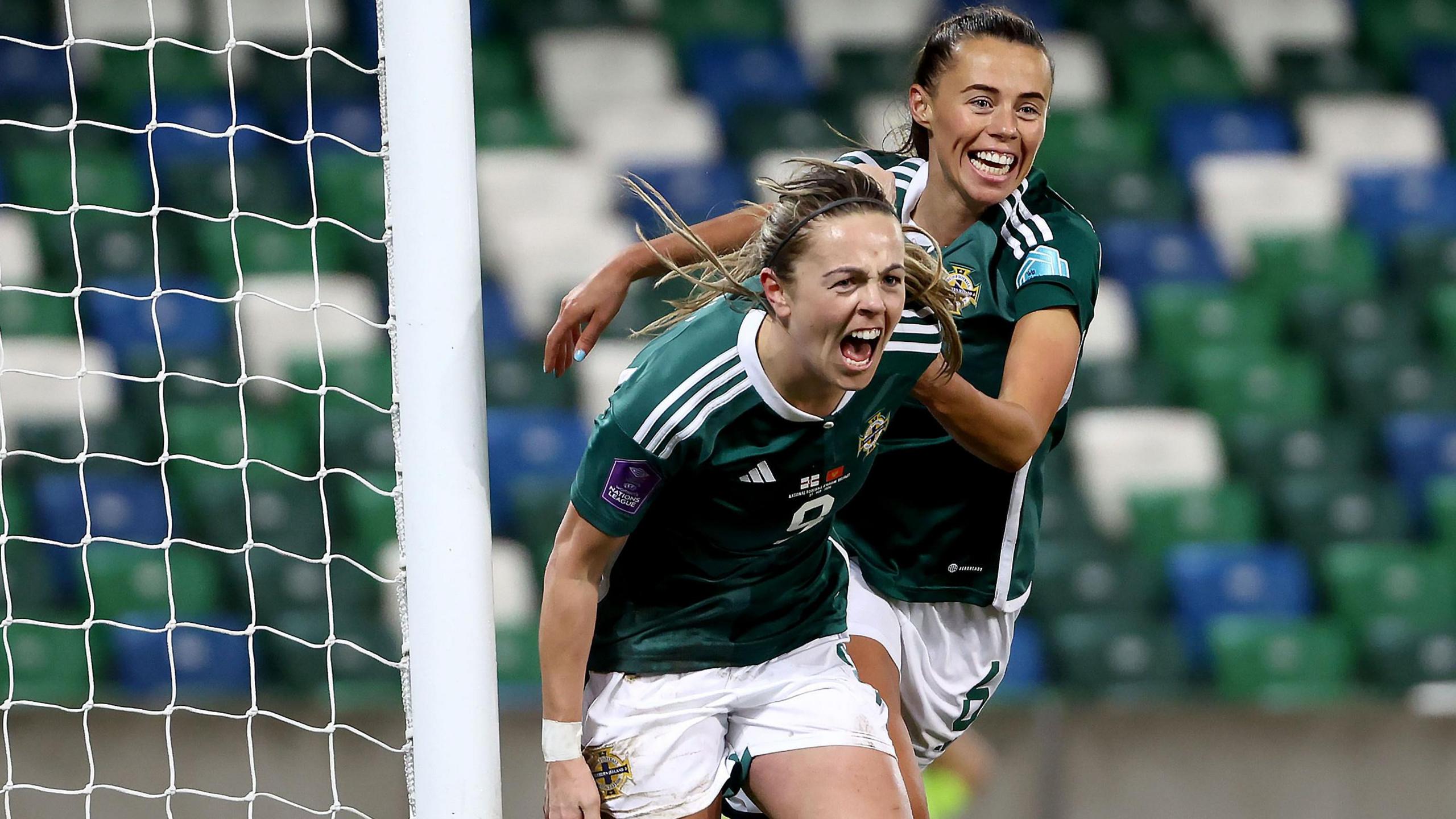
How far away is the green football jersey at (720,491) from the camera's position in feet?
6.78

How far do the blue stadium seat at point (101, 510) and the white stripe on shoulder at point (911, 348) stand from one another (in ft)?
12.1

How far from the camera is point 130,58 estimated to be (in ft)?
21.7

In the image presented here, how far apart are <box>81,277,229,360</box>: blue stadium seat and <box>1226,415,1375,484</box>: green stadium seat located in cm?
356

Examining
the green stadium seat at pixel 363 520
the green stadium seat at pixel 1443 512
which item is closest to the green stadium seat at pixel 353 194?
the green stadium seat at pixel 363 520

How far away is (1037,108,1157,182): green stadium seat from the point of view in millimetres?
6785

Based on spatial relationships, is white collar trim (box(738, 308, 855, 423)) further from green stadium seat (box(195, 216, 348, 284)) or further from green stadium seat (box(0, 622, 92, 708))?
green stadium seat (box(195, 216, 348, 284))

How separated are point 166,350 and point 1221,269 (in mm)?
3997

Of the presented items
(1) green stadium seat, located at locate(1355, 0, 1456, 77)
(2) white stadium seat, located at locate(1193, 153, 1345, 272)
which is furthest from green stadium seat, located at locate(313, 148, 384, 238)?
(1) green stadium seat, located at locate(1355, 0, 1456, 77)

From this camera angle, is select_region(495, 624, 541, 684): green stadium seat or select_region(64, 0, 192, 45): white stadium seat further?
select_region(64, 0, 192, 45): white stadium seat

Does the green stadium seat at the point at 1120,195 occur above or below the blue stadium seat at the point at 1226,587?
above

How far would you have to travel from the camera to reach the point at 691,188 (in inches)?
254

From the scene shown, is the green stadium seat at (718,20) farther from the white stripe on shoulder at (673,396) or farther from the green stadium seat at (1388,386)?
the white stripe on shoulder at (673,396)

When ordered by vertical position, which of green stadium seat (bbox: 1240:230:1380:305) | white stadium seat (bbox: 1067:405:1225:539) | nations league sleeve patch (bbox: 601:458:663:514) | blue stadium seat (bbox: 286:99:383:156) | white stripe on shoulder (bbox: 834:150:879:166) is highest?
white stripe on shoulder (bbox: 834:150:879:166)

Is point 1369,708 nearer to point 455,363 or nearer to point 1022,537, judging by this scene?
point 1022,537
